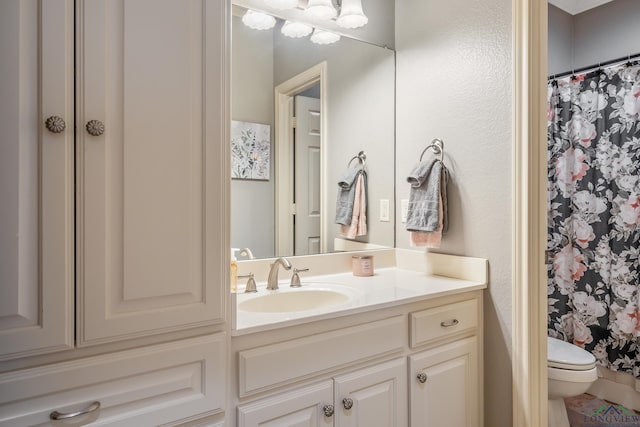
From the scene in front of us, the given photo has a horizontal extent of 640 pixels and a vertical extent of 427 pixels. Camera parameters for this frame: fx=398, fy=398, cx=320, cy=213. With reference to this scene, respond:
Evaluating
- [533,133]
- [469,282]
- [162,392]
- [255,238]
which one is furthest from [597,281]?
[162,392]

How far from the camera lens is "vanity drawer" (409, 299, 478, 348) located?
1.38 metres

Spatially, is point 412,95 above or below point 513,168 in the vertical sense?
above

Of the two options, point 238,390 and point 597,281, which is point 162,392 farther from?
point 597,281

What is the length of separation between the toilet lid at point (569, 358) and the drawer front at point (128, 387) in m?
1.60

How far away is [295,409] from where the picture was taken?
111 cm

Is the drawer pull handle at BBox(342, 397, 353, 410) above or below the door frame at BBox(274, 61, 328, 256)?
below

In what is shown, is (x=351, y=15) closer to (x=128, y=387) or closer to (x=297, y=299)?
(x=297, y=299)

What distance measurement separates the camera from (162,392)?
0.90 meters

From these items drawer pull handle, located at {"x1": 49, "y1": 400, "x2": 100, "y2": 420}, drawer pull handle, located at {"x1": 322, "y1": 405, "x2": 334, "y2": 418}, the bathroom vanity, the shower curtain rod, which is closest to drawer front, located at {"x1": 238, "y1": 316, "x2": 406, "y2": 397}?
the bathroom vanity

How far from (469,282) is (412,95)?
92cm

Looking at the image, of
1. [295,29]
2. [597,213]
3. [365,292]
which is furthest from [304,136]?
[597,213]

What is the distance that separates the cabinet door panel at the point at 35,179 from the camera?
29.0 inches

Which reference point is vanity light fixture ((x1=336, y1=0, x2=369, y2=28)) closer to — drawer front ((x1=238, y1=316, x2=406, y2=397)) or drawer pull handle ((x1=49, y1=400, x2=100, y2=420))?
drawer front ((x1=238, y1=316, x2=406, y2=397))

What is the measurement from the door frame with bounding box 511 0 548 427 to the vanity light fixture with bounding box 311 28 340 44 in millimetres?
768
